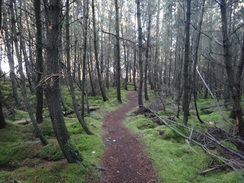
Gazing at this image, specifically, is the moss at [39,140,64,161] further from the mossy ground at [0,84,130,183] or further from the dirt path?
the dirt path

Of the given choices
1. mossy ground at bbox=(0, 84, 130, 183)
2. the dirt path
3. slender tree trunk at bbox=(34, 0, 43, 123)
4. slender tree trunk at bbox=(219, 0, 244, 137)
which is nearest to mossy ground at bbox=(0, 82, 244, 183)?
mossy ground at bbox=(0, 84, 130, 183)

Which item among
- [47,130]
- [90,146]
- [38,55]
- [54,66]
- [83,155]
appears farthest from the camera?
[47,130]

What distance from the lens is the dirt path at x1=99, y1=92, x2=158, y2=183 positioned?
4.54 metres

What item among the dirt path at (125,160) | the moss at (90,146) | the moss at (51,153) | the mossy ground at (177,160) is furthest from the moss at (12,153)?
the mossy ground at (177,160)

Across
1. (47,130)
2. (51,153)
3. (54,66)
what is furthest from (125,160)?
(54,66)

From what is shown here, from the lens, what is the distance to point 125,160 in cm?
552

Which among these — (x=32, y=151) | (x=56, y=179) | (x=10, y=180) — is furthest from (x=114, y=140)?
(x=10, y=180)

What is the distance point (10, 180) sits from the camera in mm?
3666

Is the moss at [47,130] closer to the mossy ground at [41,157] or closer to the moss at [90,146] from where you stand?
the mossy ground at [41,157]

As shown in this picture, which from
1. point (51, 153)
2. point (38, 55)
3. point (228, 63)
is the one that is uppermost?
point (38, 55)

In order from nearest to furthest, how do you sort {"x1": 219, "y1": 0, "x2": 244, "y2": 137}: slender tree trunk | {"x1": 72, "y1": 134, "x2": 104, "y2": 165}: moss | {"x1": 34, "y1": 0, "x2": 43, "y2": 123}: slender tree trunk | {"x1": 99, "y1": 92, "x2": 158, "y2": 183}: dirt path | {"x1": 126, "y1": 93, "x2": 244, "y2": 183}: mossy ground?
1. {"x1": 126, "y1": 93, "x2": 244, "y2": 183}: mossy ground
2. {"x1": 99, "y1": 92, "x2": 158, "y2": 183}: dirt path
3. {"x1": 219, "y1": 0, "x2": 244, "y2": 137}: slender tree trunk
4. {"x1": 72, "y1": 134, "x2": 104, "y2": 165}: moss
5. {"x1": 34, "y1": 0, "x2": 43, "y2": 123}: slender tree trunk

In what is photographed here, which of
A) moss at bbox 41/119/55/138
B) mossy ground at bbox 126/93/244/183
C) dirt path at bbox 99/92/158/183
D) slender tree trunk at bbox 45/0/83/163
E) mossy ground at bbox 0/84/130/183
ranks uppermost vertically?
slender tree trunk at bbox 45/0/83/163

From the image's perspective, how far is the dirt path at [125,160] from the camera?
4.54 m

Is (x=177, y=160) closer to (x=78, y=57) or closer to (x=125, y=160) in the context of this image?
(x=125, y=160)
